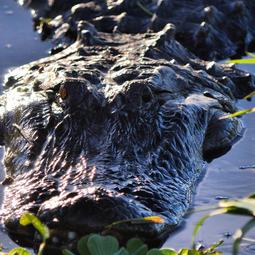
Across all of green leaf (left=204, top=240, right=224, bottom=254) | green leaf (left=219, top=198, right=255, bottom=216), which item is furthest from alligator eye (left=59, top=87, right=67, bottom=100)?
green leaf (left=219, top=198, right=255, bottom=216)

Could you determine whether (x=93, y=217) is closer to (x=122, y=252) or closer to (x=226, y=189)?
(x=122, y=252)

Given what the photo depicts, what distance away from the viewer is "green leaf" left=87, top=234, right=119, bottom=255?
3.58m

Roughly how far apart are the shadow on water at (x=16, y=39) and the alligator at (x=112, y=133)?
61 cm

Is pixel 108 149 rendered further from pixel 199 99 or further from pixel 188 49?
pixel 188 49

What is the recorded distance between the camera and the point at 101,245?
3.59 meters

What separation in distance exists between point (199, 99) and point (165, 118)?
0.55 meters

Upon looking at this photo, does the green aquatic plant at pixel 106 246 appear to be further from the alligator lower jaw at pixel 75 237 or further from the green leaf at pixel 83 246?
the alligator lower jaw at pixel 75 237

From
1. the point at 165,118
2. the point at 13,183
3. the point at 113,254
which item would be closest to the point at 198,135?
the point at 165,118

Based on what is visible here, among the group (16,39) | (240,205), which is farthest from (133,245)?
(16,39)

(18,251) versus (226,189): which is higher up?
(18,251)

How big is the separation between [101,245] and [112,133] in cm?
129

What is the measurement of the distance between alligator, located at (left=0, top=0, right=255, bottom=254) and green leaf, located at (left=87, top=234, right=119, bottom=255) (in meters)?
0.38

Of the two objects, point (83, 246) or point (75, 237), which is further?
point (75, 237)

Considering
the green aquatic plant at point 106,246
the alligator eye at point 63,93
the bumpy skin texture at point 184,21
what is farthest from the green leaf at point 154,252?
the bumpy skin texture at point 184,21
